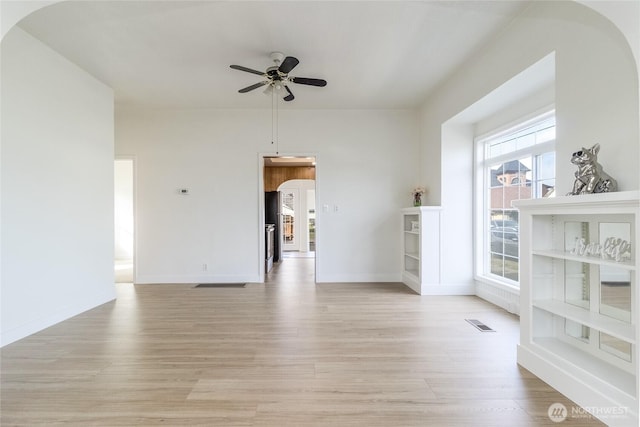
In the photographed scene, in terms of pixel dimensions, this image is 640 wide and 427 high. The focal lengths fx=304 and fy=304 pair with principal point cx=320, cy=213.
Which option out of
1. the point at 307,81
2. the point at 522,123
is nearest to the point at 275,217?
the point at 307,81

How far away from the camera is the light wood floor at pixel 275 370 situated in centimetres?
176

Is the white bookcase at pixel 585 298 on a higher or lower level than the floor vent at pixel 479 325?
higher

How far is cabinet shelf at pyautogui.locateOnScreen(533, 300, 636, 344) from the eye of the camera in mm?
1659

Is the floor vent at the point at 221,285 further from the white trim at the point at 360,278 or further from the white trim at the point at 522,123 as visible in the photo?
the white trim at the point at 522,123

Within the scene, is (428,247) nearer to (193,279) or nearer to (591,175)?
(591,175)

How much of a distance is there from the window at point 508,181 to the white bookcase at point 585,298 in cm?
121

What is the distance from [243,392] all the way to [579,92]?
3.08 meters

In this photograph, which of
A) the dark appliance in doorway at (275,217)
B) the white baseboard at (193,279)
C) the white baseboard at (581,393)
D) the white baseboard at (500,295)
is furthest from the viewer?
the dark appliance in doorway at (275,217)

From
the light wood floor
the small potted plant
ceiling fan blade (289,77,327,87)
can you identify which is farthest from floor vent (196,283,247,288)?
ceiling fan blade (289,77,327,87)

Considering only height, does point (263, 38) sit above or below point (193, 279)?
above

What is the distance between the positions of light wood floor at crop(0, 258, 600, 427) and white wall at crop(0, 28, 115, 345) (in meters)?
0.37

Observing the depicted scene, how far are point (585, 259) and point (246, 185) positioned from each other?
4447mm

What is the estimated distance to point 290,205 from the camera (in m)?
9.91

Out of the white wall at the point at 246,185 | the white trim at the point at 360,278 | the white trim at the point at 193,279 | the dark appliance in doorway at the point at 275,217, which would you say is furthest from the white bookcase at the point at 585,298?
the dark appliance in doorway at the point at 275,217
